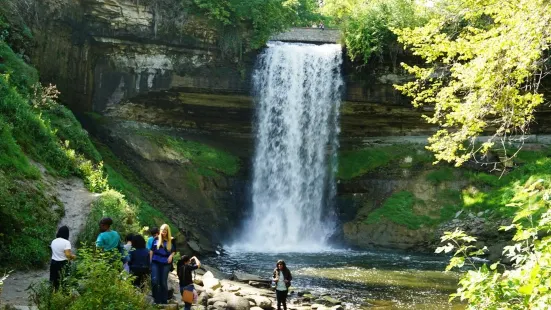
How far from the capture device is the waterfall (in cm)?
2648

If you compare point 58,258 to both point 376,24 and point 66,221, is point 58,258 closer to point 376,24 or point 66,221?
point 66,221

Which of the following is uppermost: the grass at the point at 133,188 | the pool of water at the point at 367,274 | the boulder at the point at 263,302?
the grass at the point at 133,188

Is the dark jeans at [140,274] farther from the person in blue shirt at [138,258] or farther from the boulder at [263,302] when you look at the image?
the boulder at [263,302]

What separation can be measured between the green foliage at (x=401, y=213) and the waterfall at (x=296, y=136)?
2.52 m

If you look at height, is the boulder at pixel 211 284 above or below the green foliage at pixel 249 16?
below

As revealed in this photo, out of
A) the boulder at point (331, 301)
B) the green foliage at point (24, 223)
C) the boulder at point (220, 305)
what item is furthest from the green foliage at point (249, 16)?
the boulder at point (220, 305)

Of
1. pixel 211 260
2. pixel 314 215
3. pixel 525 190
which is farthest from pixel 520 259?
pixel 314 215

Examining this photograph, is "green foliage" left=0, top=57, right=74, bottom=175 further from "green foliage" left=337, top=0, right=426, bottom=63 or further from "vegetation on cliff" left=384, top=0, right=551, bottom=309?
"green foliage" left=337, top=0, right=426, bottom=63

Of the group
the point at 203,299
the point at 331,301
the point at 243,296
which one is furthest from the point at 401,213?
the point at 203,299

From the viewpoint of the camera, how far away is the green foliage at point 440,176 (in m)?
25.9

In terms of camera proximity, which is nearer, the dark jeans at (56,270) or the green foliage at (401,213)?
the dark jeans at (56,270)

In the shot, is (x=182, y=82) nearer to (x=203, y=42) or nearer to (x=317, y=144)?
(x=203, y=42)

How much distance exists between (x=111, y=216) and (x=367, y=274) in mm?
9081

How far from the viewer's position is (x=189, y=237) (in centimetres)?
2094
